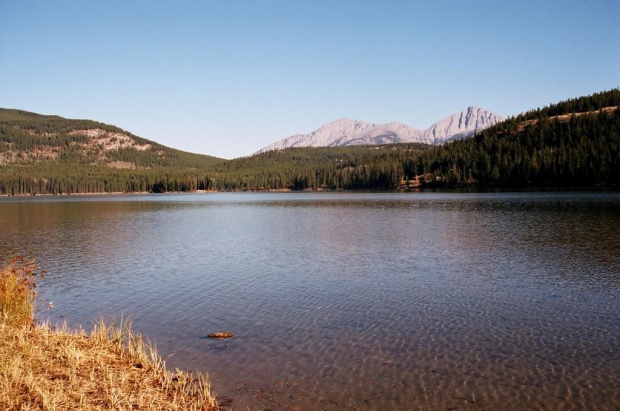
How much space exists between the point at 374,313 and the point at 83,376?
1179 cm

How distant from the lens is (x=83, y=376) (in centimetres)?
1085

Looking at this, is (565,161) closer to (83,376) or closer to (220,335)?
(220,335)

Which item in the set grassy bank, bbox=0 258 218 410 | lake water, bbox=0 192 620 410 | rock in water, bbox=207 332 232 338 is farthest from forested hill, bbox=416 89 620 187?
grassy bank, bbox=0 258 218 410

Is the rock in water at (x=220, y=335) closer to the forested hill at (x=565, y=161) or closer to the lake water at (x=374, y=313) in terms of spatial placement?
the lake water at (x=374, y=313)

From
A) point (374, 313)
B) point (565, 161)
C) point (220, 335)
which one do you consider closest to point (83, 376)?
point (220, 335)

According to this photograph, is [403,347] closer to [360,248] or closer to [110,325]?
[110,325]

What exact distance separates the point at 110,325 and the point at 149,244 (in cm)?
2662

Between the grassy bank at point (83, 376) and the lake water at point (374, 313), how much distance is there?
134cm

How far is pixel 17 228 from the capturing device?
192 ft

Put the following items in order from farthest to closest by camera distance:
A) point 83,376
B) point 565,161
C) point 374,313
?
point 565,161 < point 374,313 < point 83,376

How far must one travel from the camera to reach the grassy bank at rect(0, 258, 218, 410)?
9.32 meters

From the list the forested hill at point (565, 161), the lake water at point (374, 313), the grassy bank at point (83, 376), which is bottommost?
the lake water at point (374, 313)

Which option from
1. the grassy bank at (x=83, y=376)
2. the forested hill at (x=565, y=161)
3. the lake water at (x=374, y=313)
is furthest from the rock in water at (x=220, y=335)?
the forested hill at (x=565, y=161)

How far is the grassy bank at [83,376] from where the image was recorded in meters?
9.32
